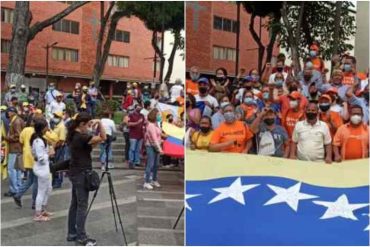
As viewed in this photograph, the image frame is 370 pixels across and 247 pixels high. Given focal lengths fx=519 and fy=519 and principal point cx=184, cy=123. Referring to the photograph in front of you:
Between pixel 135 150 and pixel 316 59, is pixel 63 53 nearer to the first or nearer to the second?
pixel 135 150

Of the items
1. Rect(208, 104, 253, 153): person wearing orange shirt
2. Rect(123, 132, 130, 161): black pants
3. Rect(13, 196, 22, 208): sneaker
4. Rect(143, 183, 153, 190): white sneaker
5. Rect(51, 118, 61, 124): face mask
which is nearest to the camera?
Rect(208, 104, 253, 153): person wearing orange shirt

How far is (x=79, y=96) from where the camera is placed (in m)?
5.31

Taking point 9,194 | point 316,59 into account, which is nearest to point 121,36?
point 316,59

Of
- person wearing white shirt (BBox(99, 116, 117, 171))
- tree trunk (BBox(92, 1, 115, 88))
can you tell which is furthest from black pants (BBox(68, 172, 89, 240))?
tree trunk (BBox(92, 1, 115, 88))

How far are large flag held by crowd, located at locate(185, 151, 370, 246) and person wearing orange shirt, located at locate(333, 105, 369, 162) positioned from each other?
65 mm

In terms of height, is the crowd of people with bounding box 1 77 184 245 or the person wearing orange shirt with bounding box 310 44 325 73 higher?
the person wearing orange shirt with bounding box 310 44 325 73

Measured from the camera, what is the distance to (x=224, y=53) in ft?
13.4

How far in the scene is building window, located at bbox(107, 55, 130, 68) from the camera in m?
5.11

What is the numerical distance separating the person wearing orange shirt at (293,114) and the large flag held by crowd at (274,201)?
0.28m

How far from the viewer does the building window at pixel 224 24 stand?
408 cm

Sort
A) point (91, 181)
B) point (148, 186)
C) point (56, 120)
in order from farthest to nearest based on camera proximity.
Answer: point (148, 186) < point (56, 120) < point (91, 181)

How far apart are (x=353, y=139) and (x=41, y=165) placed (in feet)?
11.3

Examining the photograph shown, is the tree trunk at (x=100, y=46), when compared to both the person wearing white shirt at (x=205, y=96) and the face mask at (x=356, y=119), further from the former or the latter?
the face mask at (x=356, y=119)

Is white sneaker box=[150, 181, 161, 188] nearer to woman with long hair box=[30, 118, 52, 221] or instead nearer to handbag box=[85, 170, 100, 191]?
woman with long hair box=[30, 118, 52, 221]
